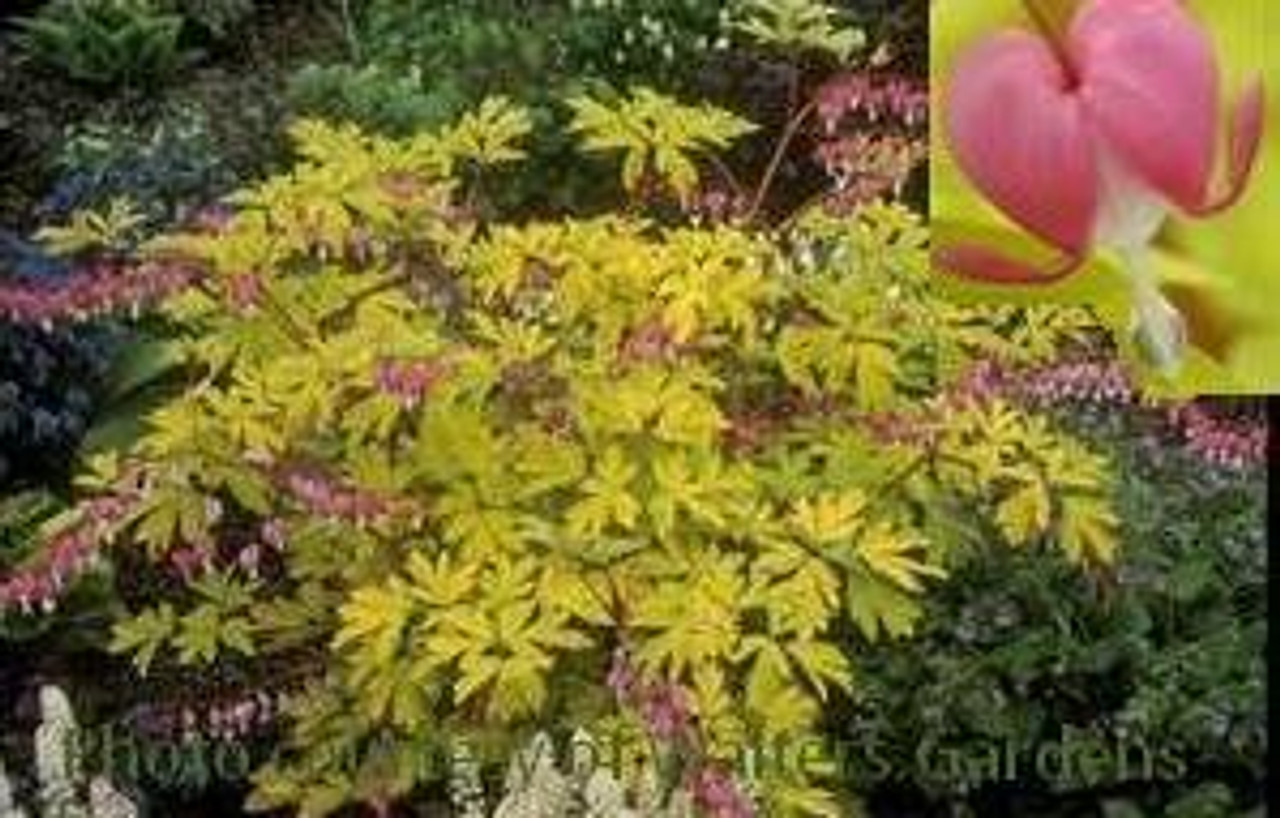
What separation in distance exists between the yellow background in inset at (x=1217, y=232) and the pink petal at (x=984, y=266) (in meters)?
0.01

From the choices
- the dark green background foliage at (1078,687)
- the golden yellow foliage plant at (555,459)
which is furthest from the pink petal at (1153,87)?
the dark green background foliage at (1078,687)

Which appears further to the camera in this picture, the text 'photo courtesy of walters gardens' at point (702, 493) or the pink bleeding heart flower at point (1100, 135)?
the text 'photo courtesy of walters gardens' at point (702, 493)

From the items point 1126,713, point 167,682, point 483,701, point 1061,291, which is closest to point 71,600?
point 167,682

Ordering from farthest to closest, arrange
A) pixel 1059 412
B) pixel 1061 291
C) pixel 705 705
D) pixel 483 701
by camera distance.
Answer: pixel 1059 412 < pixel 483 701 < pixel 705 705 < pixel 1061 291

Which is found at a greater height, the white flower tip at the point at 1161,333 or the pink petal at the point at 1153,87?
the pink petal at the point at 1153,87

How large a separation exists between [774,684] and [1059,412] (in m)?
1.25

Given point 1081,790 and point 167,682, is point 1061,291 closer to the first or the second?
point 1081,790

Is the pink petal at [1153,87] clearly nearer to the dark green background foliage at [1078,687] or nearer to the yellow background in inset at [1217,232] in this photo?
the yellow background in inset at [1217,232]

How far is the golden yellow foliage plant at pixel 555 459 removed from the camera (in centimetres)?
345

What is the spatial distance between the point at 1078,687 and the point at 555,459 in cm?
102

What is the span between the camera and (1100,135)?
2.87 m

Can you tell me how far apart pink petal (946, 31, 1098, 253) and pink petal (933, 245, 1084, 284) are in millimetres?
41

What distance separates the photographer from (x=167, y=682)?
4.32m

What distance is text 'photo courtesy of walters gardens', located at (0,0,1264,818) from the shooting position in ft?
9.23
